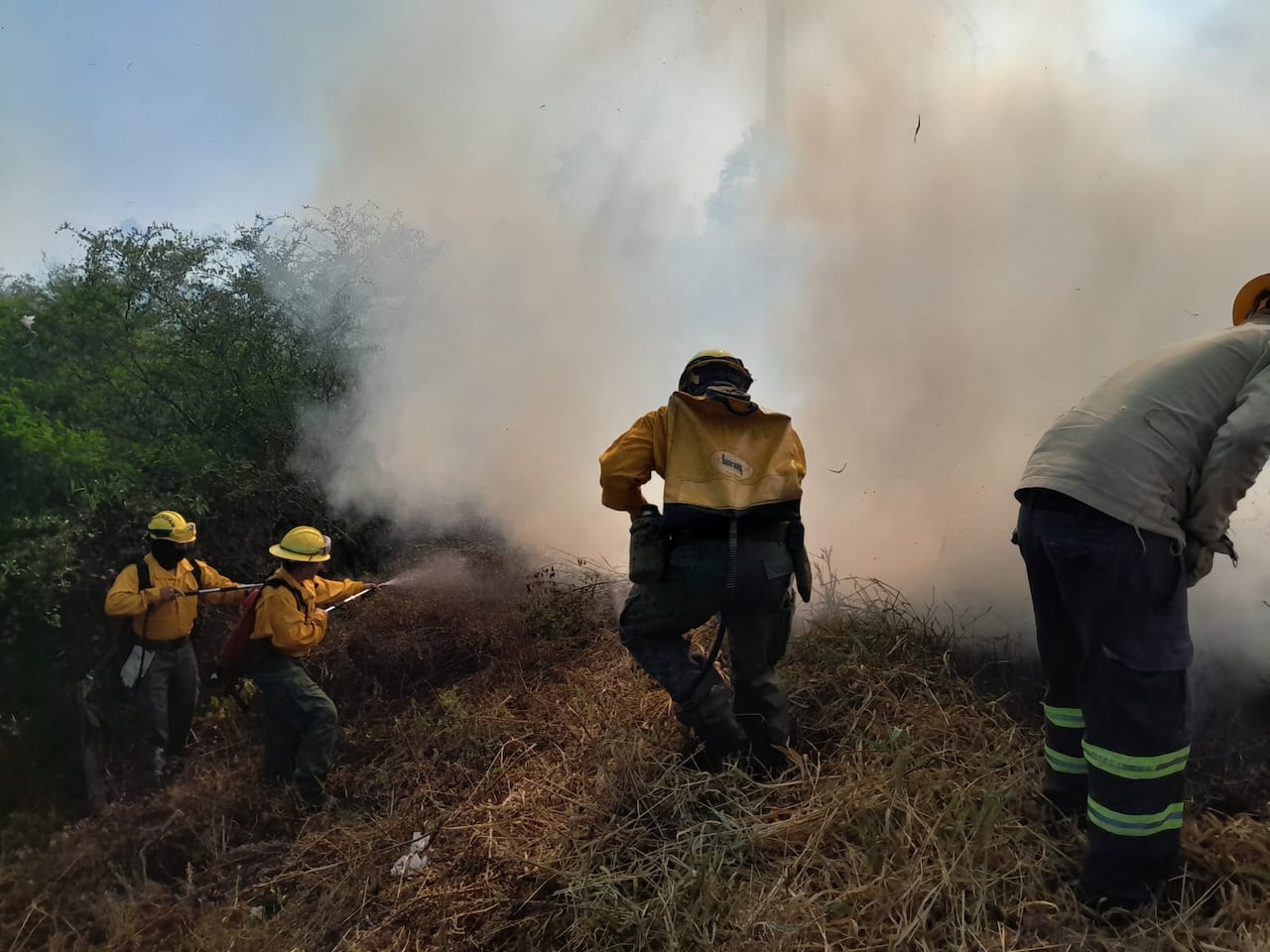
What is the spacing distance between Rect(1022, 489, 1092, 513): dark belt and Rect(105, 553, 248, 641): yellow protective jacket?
4945mm

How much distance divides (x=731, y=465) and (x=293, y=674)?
2898mm

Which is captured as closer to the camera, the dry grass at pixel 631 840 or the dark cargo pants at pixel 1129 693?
the dark cargo pants at pixel 1129 693

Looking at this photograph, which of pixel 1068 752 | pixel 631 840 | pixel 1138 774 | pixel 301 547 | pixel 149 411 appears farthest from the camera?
pixel 149 411

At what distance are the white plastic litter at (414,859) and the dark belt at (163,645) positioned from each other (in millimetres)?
2663

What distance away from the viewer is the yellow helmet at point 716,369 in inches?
148

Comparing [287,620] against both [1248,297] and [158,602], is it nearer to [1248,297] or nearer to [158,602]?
[158,602]

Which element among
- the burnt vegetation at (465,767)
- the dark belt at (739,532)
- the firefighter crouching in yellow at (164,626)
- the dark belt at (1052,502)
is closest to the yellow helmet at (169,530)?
the firefighter crouching in yellow at (164,626)

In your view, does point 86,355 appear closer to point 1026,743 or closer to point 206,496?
point 206,496

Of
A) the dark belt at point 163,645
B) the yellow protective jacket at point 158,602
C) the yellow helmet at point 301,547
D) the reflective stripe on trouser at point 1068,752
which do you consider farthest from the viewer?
the dark belt at point 163,645

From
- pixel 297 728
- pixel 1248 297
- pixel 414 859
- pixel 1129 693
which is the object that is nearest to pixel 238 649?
pixel 297 728

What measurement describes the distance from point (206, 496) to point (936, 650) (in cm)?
570

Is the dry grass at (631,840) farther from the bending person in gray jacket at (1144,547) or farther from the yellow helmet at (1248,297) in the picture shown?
the yellow helmet at (1248,297)

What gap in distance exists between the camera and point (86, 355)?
6785 mm

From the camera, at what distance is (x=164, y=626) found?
5.14 m
